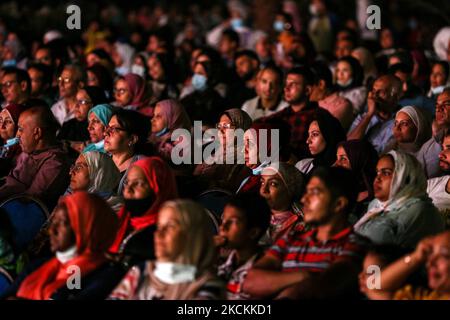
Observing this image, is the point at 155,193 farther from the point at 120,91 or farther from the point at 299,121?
the point at 120,91

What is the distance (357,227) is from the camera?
6.77 meters

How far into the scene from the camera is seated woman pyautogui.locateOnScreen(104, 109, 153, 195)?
28.0ft

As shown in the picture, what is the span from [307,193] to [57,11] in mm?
15017

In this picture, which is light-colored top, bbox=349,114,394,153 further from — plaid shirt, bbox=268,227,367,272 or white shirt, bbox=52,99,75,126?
plaid shirt, bbox=268,227,367,272

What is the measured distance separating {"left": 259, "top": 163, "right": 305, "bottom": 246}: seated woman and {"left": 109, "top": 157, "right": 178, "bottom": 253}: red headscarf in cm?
63

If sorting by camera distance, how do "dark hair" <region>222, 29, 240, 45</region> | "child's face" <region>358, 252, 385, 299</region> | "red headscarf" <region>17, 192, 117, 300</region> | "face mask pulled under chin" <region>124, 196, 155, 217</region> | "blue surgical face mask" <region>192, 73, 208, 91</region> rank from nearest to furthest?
1. "child's face" <region>358, 252, 385, 299</region>
2. "red headscarf" <region>17, 192, 117, 300</region>
3. "face mask pulled under chin" <region>124, 196, 155, 217</region>
4. "blue surgical face mask" <region>192, 73, 208, 91</region>
5. "dark hair" <region>222, 29, 240, 45</region>

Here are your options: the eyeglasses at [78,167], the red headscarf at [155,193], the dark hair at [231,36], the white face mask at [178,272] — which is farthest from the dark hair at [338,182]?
the dark hair at [231,36]

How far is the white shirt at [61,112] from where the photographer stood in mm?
11085

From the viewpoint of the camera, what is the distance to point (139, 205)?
682 centimetres

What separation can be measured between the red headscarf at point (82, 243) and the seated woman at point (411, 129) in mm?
3121

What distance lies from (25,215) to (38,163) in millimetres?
1110

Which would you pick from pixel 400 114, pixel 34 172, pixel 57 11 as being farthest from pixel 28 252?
pixel 57 11

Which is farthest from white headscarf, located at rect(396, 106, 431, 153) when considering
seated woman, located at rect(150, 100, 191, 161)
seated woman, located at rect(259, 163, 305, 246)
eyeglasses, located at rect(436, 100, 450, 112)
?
seated woman, located at rect(150, 100, 191, 161)
